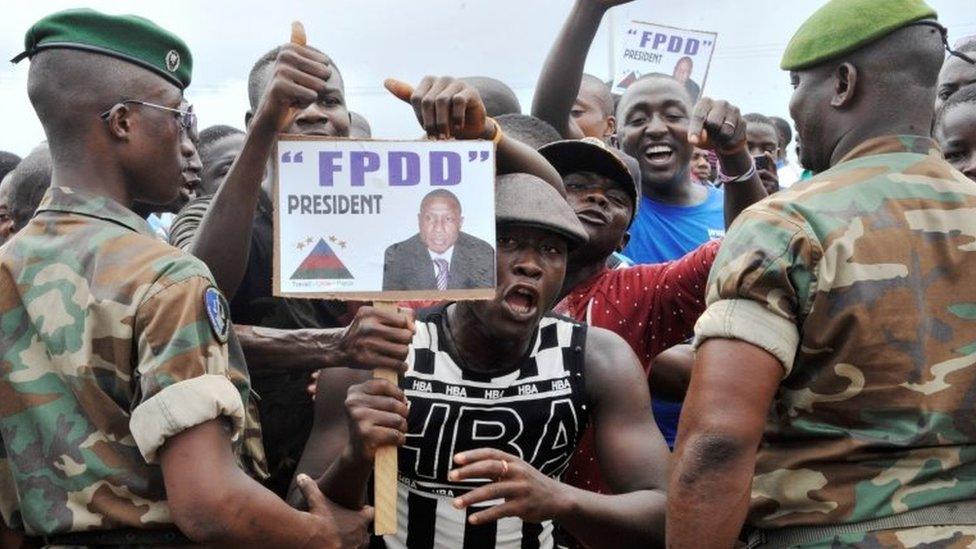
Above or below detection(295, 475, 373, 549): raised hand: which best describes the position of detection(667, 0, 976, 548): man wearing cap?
above

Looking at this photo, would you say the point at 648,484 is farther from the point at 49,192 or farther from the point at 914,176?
the point at 49,192

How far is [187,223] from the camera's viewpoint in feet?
15.6

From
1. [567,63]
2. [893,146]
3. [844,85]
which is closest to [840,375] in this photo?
[893,146]

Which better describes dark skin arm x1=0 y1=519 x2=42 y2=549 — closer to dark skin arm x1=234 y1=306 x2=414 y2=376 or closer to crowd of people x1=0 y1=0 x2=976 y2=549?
crowd of people x1=0 y1=0 x2=976 y2=549

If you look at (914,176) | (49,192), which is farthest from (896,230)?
(49,192)

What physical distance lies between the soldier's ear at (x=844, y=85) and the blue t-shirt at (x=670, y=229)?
2.81 m

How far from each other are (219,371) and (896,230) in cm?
176

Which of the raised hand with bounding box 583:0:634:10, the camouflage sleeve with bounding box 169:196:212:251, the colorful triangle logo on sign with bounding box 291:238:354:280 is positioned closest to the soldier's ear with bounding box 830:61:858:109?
the colorful triangle logo on sign with bounding box 291:238:354:280

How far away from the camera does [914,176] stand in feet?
11.1

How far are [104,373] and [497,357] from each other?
1418 millimetres

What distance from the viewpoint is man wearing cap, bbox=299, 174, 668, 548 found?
4117 mm

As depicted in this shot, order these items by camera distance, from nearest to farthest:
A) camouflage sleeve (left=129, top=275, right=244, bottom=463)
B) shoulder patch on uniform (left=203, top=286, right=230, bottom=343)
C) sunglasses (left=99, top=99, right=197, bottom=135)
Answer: camouflage sleeve (left=129, top=275, right=244, bottom=463)
shoulder patch on uniform (left=203, top=286, right=230, bottom=343)
sunglasses (left=99, top=99, right=197, bottom=135)

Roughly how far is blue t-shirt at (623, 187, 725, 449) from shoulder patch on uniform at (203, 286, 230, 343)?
3429 millimetres

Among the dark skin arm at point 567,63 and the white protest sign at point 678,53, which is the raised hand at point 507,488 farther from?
the white protest sign at point 678,53
